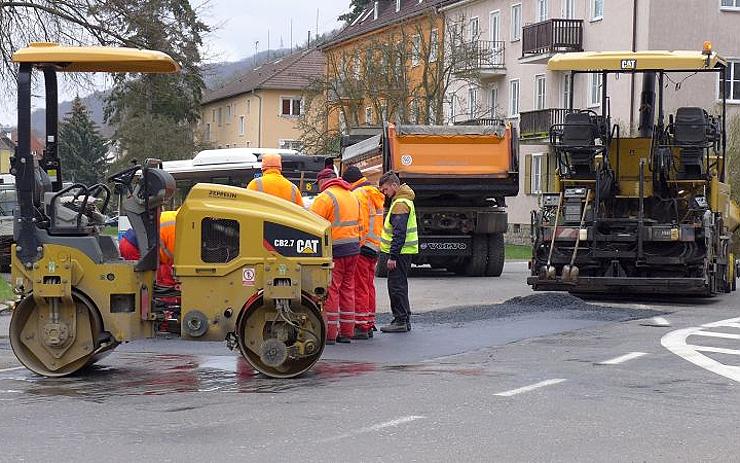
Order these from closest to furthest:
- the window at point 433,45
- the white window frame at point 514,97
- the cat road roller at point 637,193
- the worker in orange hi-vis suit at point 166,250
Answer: the worker in orange hi-vis suit at point 166,250
the cat road roller at point 637,193
the window at point 433,45
the white window frame at point 514,97

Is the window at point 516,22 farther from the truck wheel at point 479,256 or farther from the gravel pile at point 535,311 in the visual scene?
the gravel pile at point 535,311

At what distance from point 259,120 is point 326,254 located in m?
79.2

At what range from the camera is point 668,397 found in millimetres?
9406

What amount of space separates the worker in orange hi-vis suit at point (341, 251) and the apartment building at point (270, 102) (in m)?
71.6

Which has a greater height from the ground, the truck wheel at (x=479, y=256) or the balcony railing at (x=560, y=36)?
the balcony railing at (x=560, y=36)

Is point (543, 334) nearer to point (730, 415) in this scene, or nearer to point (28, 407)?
point (730, 415)

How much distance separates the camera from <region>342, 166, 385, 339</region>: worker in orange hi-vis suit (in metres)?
13.3

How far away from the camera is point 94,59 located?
10.5 m

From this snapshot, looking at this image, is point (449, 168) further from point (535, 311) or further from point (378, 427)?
point (378, 427)

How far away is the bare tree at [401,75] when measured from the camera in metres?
44.4

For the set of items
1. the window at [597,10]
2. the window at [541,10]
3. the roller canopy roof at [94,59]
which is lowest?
the roller canopy roof at [94,59]

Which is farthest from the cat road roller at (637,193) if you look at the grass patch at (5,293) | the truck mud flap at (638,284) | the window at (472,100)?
the window at (472,100)

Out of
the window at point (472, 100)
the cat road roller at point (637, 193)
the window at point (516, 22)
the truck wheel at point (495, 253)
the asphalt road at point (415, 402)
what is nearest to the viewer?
the asphalt road at point (415, 402)

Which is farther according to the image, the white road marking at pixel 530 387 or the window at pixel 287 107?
the window at pixel 287 107
